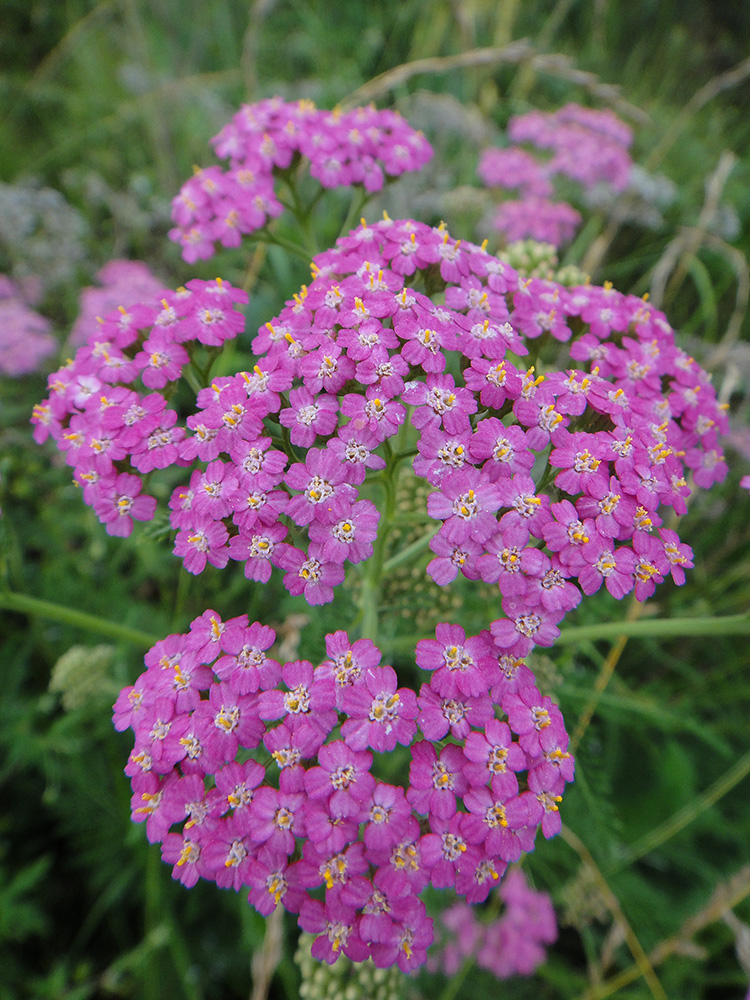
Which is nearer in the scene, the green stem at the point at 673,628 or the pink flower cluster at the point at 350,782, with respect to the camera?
the pink flower cluster at the point at 350,782

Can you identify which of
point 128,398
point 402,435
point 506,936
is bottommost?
point 506,936

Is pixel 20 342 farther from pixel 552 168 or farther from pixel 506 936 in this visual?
pixel 506 936

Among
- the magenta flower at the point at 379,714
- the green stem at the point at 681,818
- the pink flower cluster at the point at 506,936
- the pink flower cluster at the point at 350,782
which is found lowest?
the pink flower cluster at the point at 506,936

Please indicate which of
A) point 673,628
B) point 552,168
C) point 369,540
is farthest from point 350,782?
point 552,168

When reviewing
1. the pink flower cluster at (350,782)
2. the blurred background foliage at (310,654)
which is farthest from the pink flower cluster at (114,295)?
the pink flower cluster at (350,782)

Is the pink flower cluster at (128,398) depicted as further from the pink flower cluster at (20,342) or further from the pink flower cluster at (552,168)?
the pink flower cluster at (552,168)

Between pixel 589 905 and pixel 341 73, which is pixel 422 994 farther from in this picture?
pixel 341 73

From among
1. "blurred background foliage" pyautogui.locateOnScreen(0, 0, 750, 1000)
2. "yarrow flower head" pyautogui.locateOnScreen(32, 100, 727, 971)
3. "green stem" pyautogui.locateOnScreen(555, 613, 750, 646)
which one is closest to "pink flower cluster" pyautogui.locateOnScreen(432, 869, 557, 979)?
"blurred background foliage" pyautogui.locateOnScreen(0, 0, 750, 1000)
